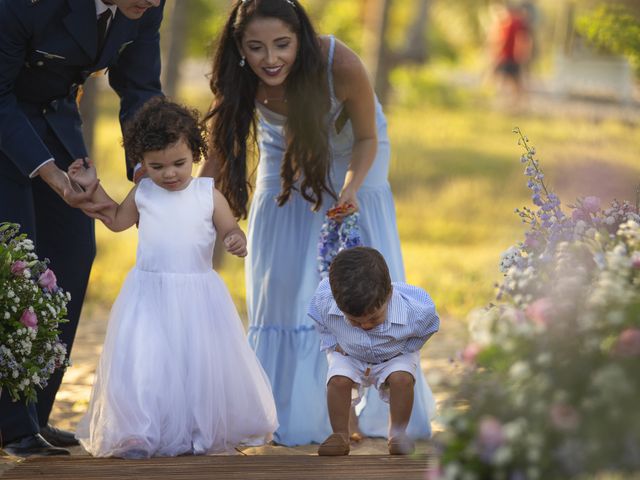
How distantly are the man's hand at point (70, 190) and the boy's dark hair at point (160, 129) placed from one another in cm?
19

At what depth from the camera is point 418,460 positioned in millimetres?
3260

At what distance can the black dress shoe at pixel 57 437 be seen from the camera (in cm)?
425

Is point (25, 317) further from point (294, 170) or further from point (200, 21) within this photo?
point (200, 21)

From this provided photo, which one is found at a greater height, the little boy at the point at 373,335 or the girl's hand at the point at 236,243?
the girl's hand at the point at 236,243

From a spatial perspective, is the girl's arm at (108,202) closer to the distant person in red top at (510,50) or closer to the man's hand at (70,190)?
the man's hand at (70,190)

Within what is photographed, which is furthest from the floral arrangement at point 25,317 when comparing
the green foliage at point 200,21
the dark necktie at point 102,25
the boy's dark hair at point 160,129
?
the green foliage at point 200,21

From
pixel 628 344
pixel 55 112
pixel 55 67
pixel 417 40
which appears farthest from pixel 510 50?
pixel 628 344

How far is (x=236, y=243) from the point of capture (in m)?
3.85

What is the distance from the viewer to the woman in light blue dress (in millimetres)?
4227

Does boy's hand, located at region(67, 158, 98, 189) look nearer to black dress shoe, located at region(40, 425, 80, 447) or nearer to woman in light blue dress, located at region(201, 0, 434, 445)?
woman in light blue dress, located at region(201, 0, 434, 445)

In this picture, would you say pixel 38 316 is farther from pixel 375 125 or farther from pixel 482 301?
pixel 482 301

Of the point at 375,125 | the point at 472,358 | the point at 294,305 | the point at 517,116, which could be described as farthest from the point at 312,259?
the point at 517,116

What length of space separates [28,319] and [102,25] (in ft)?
3.63

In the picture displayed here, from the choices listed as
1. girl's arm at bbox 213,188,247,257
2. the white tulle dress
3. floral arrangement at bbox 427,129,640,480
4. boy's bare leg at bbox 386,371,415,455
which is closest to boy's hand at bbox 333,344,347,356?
boy's bare leg at bbox 386,371,415,455
